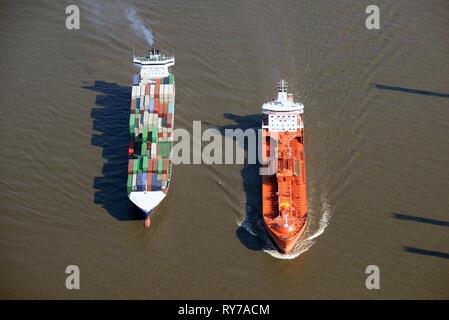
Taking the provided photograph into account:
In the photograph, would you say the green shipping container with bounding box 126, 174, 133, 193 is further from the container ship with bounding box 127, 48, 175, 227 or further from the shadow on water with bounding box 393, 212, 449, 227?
the shadow on water with bounding box 393, 212, 449, 227

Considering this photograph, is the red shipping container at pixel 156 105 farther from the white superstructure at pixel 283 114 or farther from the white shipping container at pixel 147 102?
the white superstructure at pixel 283 114

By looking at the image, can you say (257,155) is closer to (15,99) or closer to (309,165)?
(309,165)

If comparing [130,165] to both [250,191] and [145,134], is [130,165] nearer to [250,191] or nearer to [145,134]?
[145,134]

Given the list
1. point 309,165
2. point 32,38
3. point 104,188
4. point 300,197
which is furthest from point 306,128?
point 32,38

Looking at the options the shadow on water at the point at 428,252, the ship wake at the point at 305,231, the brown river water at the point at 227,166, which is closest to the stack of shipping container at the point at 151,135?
the brown river water at the point at 227,166

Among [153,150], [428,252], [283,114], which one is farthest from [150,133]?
[428,252]
